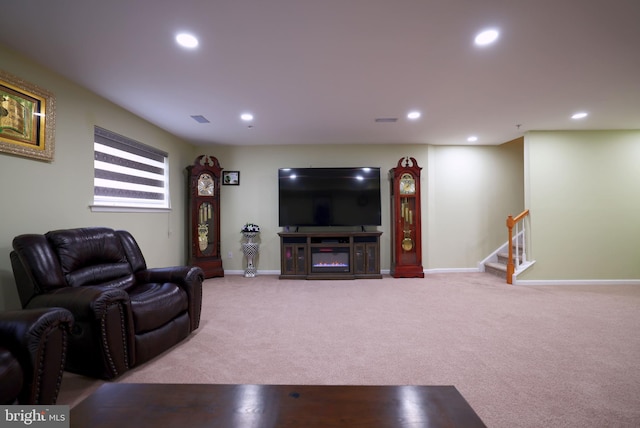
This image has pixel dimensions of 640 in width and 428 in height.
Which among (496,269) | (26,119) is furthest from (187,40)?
(496,269)

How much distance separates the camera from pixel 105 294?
1.72m

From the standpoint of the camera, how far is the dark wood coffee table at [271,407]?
89cm

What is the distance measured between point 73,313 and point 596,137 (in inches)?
261

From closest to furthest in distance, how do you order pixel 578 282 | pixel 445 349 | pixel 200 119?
pixel 445 349, pixel 200 119, pixel 578 282

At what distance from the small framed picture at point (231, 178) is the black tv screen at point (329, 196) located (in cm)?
84

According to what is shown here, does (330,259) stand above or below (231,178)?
below

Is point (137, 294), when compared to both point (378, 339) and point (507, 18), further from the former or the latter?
point (507, 18)

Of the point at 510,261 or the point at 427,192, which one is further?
the point at 427,192

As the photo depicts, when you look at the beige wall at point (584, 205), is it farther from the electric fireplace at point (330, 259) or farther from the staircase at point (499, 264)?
the electric fireplace at point (330, 259)

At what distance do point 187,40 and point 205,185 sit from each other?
302 cm

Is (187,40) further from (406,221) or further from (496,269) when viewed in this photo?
(496,269)

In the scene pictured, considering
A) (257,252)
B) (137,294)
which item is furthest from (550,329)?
(257,252)

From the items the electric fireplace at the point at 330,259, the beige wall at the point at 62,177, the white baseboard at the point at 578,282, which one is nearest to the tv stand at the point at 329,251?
the electric fireplace at the point at 330,259

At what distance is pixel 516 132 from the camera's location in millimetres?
4414
